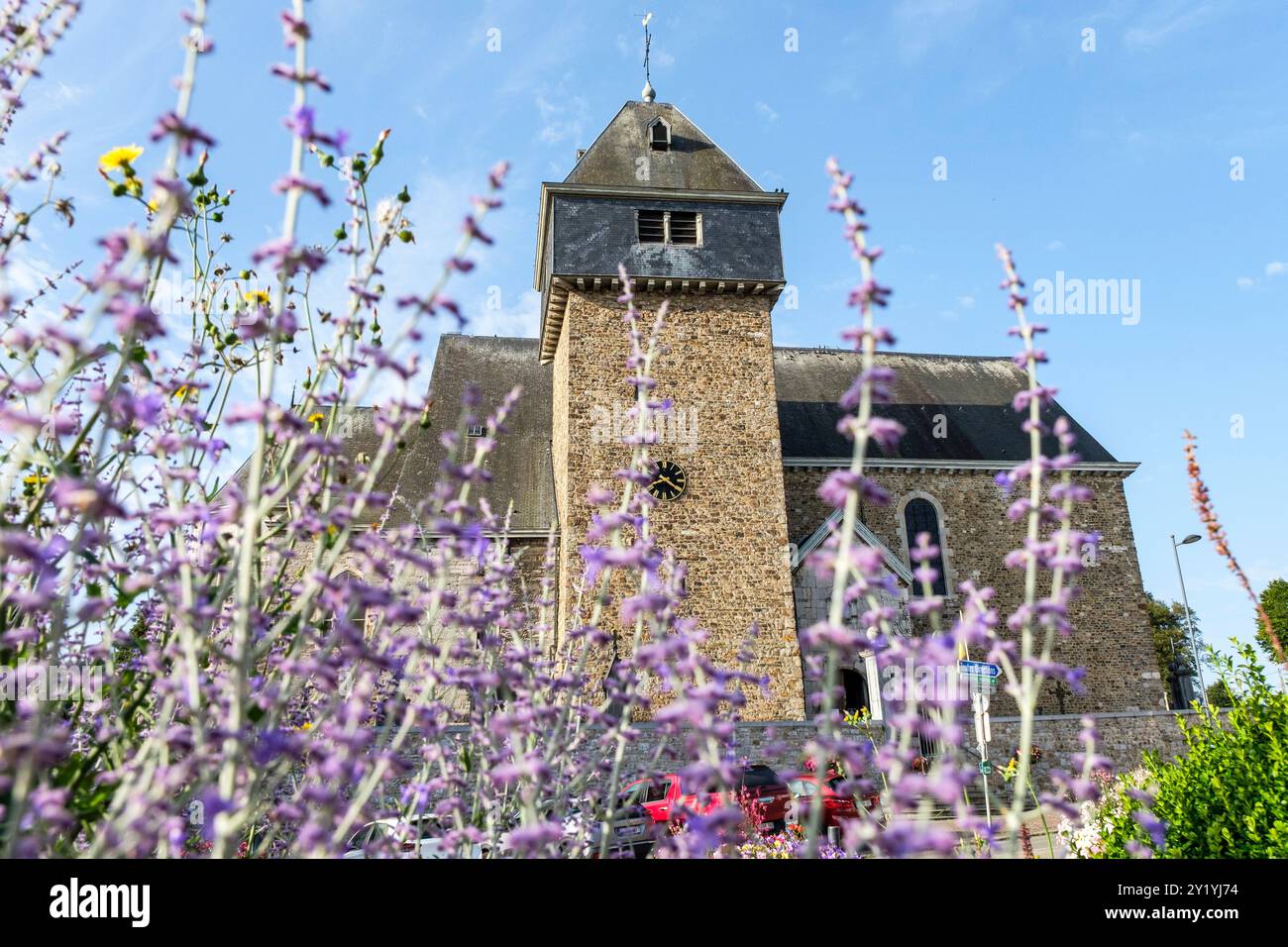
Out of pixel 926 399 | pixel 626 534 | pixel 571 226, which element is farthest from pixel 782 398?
pixel 626 534

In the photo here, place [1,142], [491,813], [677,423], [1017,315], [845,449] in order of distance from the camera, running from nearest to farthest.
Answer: [1017,315], [491,813], [1,142], [677,423], [845,449]

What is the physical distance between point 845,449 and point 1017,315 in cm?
2189

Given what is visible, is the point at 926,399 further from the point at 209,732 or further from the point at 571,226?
the point at 209,732

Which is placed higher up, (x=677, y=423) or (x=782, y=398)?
(x=782, y=398)

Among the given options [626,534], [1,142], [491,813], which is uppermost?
[1,142]

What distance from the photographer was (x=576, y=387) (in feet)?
58.8

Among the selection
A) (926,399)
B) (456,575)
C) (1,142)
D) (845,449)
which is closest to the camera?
(1,142)

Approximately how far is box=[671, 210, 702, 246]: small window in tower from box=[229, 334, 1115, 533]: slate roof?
550cm

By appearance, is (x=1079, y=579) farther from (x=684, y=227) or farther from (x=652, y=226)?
(x=652, y=226)

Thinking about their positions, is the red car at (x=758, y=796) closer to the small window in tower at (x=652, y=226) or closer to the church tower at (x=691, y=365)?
the church tower at (x=691, y=365)

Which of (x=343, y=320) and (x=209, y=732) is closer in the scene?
(x=209, y=732)

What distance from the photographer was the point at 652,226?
1891 cm

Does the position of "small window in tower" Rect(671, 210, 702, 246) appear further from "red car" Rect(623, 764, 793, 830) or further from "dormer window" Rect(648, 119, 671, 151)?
"red car" Rect(623, 764, 793, 830)

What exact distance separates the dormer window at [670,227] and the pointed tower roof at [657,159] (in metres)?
0.68
